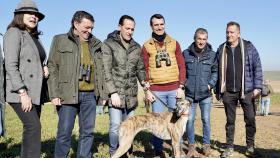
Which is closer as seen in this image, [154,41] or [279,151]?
[154,41]

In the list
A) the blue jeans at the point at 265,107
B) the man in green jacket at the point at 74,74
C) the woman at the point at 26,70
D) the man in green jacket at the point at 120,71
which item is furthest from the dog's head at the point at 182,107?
the blue jeans at the point at 265,107

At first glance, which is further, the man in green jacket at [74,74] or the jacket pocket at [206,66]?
the jacket pocket at [206,66]

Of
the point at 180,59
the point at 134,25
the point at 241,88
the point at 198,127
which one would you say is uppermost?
the point at 134,25

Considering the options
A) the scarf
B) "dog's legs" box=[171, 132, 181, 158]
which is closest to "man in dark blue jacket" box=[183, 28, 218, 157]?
"dog's legs" box=[171, 132, 181, 158]

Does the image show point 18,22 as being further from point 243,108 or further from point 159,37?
point 243,108

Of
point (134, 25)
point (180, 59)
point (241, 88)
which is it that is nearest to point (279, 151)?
point (241, 88)

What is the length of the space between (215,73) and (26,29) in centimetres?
469

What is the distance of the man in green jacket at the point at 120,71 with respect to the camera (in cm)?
719

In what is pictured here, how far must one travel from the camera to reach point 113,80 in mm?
7324

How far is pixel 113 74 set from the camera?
24.2 feet

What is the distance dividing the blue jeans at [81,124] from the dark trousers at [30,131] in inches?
25.2

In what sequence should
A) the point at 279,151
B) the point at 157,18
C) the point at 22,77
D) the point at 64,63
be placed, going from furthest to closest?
the point at 279,151
the point at 157,18
the point at 64,63
the point at 22,77

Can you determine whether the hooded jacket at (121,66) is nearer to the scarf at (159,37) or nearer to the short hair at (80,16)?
the scarf at (159,37)

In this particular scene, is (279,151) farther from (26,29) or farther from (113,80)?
(26,29)
